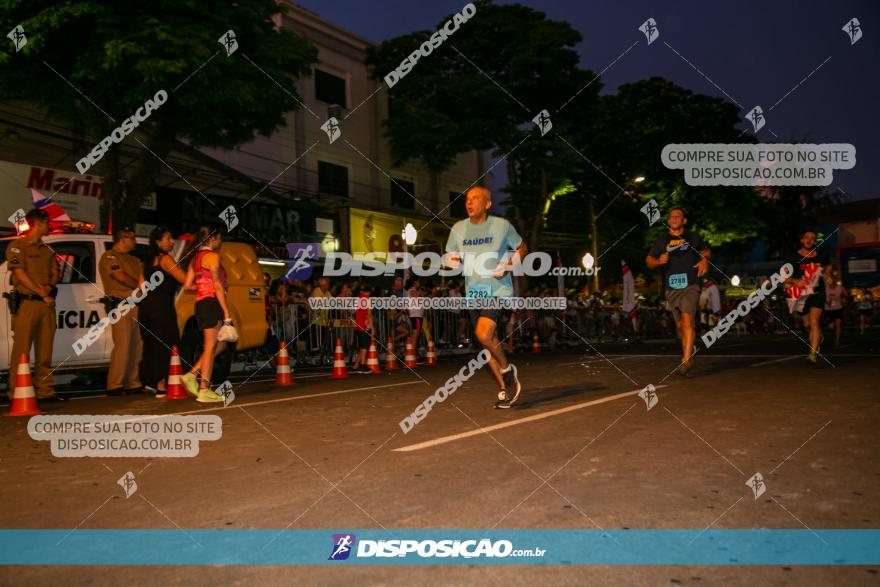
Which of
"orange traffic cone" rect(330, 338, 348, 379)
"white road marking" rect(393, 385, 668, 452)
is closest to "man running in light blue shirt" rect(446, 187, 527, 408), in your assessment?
"white road marking" rect(393, 385, 668, 452)

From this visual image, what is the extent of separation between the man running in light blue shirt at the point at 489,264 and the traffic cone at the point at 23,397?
4.53m

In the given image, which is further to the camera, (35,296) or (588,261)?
(588,261)

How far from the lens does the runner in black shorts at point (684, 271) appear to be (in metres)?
9.59

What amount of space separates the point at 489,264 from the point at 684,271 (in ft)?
12.4

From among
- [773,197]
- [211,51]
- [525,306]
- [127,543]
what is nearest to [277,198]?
[525,306]

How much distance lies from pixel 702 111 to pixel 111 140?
114 feet

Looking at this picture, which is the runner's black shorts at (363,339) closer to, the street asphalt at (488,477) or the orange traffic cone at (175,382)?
Result: the orange traffic cone at (175,382)

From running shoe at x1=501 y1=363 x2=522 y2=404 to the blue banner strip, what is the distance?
12.8ft

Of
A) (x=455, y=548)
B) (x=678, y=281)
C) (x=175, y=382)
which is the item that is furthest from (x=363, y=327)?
(x=455, y=548)

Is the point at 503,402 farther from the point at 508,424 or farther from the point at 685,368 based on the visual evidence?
the point at 685,368

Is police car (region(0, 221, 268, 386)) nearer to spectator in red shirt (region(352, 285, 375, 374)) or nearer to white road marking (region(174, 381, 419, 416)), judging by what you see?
white road marking (region(174, 381, 419, 416))

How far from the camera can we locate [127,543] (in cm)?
318

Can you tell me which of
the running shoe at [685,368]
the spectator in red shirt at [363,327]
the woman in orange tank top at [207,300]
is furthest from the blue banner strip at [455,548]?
the spectator in red shirt at [363,327]

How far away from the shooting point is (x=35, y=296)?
8656mm
